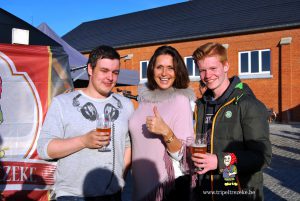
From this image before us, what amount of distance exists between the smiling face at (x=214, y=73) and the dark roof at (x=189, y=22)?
Answer: 18.7 meters

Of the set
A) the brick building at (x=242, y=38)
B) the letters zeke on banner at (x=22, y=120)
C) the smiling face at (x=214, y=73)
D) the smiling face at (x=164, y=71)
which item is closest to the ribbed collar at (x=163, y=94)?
the smiling face at (x=164, y=71)

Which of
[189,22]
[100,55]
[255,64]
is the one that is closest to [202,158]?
[100,55]

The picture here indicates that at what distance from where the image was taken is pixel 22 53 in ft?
12.2

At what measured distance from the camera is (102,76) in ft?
8.80

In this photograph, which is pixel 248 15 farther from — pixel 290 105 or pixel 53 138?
pixel 53 138

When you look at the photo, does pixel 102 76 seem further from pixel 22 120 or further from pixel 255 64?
pixel 255 64

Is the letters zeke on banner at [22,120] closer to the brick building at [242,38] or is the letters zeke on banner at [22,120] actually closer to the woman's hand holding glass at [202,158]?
the woman's hand holding glass at [202,158]

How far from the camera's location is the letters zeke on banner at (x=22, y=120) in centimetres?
359

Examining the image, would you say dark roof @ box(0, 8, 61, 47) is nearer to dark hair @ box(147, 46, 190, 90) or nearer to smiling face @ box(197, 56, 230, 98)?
dark hair @ box(147, 46, 190, 90)

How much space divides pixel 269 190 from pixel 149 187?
183 inches

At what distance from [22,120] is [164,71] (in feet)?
6.14

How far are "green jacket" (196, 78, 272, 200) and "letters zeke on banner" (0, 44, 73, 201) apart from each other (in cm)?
210

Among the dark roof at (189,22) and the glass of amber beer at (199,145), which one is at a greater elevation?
the dark roof at (189,22)

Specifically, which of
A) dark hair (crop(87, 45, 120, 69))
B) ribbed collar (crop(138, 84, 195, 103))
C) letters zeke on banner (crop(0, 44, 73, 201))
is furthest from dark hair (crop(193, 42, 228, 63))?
letters zeke on banner (crop(0, 44, 73, 201))
